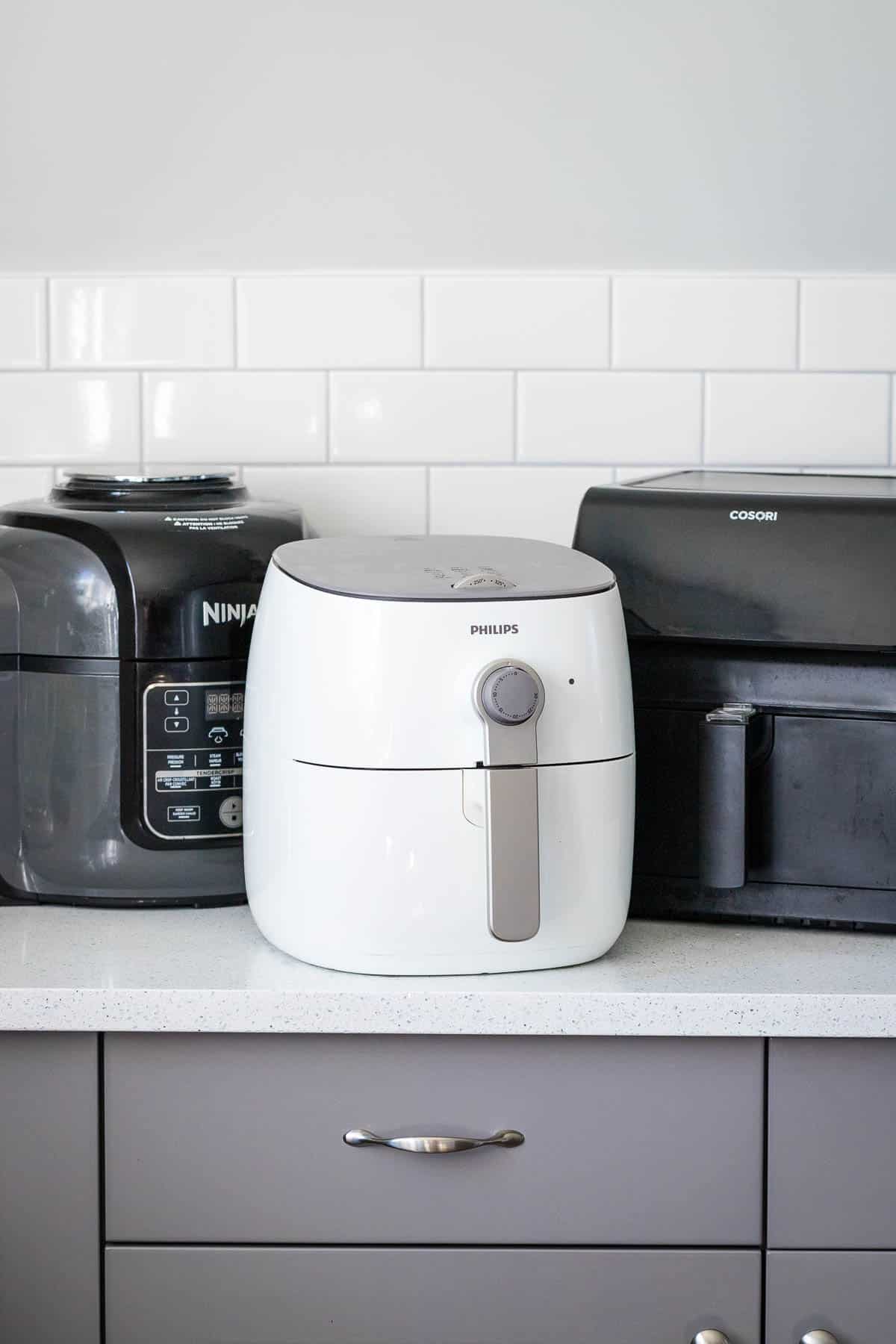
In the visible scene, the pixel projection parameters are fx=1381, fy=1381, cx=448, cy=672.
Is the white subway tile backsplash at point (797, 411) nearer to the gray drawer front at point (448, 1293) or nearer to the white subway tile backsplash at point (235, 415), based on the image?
the white subway tile backsplash at point (235, 415)

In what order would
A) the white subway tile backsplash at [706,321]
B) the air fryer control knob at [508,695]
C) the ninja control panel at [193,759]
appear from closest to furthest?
1. the air fryer control knob at [508,695]
2. the ninja control panel at [193,759]
3. the white subway tile backsplash at [706,321]

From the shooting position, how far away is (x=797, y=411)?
4.71ft

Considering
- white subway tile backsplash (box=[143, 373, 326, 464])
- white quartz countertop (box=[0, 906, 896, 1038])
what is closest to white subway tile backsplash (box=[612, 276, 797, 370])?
white subway tile backsplash (box=[143, 373, 326, 464])

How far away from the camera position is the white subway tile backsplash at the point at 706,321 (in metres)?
1.43

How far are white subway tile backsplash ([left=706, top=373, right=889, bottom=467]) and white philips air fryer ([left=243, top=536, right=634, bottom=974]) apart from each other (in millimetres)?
520

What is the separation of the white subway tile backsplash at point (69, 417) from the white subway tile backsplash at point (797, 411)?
0.61 m

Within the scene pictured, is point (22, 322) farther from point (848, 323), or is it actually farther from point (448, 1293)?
point (448, 1293)

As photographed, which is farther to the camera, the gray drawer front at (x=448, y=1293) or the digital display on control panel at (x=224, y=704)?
the digital display on control panel at (x=224, y=704)

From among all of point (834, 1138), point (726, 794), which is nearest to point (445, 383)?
point (726, 794)

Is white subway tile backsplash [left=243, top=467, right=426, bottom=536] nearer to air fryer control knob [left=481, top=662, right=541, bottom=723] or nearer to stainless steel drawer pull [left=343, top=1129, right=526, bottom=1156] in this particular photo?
air fryer control knob [left=481, top=662, right=541, bottom=723]

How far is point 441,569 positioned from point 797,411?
1.98 ft

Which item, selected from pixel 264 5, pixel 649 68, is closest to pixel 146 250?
pixel 264 5

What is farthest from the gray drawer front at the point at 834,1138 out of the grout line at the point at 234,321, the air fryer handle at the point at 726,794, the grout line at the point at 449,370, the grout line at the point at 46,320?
the grout line at the point at 46,320

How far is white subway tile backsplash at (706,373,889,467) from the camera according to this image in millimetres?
1434
